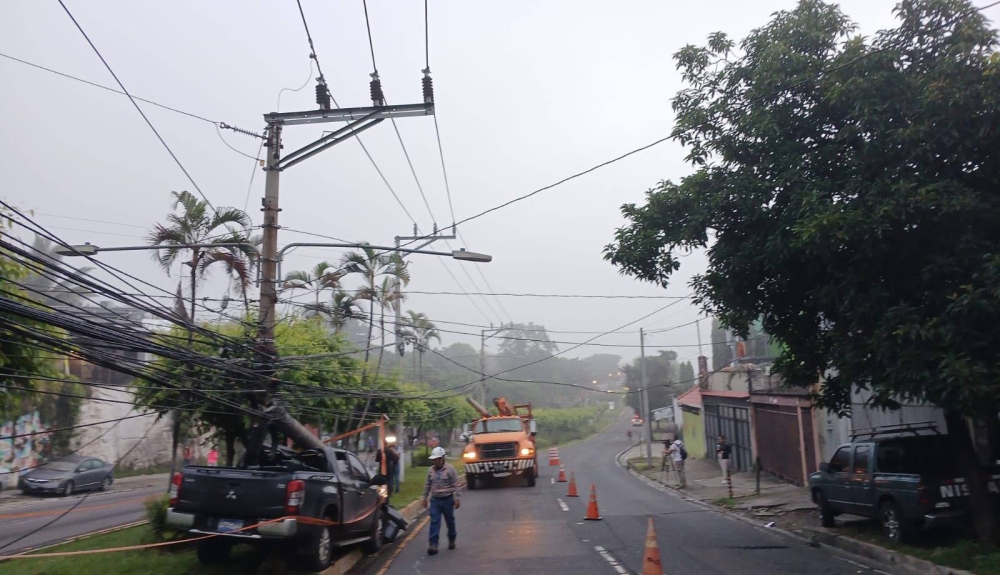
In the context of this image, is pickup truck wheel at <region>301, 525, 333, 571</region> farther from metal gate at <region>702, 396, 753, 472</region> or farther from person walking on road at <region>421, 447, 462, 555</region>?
metal gate at <region>702, 396, 753, 472</region>

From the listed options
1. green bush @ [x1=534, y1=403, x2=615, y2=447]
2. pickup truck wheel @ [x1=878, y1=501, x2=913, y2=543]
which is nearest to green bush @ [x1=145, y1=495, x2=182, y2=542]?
pickup truck wheel @ [x1=878, y1=501, x2=913, y2=543]

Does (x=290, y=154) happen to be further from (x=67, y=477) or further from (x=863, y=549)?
(x=67, y=477)

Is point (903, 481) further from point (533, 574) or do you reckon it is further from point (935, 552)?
point (533, 574)

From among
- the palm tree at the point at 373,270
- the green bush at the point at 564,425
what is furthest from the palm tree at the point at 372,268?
the green bush at the point at 564,425

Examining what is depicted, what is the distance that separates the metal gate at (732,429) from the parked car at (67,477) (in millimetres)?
24882

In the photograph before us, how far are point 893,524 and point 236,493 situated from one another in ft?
32.6

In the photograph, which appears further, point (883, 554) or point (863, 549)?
point (863, 549)

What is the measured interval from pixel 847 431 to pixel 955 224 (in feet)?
41.9

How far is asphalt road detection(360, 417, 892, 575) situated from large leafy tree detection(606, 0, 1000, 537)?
2788 mm

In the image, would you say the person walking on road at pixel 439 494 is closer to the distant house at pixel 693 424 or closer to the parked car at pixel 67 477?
the parked car at pixel 67 477

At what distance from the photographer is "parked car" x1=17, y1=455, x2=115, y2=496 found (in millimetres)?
29109

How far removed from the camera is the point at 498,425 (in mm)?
30453

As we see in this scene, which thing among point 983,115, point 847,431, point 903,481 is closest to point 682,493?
point 847,431

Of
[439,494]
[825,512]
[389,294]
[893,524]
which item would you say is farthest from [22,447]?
[893,524]
